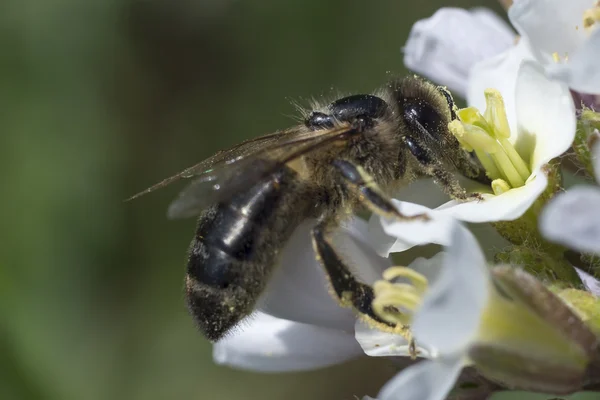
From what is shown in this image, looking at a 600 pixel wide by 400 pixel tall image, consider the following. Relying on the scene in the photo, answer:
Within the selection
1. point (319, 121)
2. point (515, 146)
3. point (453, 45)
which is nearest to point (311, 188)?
point (319, 121)

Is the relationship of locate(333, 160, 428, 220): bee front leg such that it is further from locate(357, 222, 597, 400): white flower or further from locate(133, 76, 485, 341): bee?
locate(357, 222, 597, 400): white flower

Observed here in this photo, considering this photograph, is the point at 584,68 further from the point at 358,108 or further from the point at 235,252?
the point at 235,252

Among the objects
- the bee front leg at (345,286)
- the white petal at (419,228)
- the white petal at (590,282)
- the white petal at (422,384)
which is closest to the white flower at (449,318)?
the white petal at (422,384)

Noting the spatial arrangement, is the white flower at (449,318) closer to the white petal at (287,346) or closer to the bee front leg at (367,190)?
the bee front leg at (367,190)

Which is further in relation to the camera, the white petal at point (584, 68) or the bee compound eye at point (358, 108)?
the bee compound eye at point (358, 108)

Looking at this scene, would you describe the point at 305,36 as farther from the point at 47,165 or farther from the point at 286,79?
the point at 47,165

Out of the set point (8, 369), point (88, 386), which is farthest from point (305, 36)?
point (8, 369)
